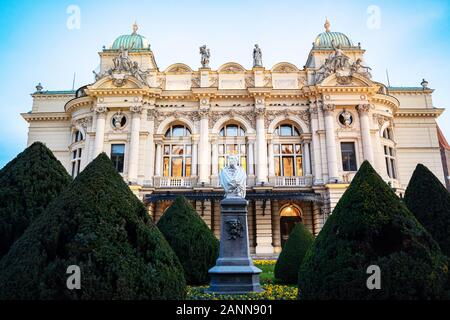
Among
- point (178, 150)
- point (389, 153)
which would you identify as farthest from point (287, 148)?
point (178, 150)

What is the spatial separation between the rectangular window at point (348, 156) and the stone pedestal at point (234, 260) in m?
21.2

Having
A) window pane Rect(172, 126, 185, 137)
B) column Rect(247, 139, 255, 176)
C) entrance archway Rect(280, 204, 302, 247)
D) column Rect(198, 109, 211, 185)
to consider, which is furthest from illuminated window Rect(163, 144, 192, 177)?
entrance archway Rect(280, 204, 302, 247)

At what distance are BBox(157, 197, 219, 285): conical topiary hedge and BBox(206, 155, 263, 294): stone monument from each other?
2746 millimetres

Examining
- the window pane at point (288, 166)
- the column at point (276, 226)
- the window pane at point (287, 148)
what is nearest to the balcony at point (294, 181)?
the window pane at point (288, 166)

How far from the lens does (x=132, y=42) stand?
35.1 metres

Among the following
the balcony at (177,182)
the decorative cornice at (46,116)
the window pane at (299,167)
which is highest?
the decorative cornice at (46,116)

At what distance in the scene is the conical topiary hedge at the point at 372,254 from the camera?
5.91m

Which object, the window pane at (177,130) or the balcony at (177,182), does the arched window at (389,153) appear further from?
the window pane at (177,130)

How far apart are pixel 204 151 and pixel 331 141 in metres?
11.2

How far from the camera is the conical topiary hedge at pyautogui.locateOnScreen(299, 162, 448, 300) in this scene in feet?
19.4

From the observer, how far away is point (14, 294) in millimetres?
5152

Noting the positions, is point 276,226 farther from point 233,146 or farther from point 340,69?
point 340,69

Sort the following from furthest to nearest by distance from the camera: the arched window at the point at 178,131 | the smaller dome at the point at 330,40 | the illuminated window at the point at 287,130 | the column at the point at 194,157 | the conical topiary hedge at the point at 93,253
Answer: the smaller dome at the point at 330,40
the arched window at the point at 178,131
the illuminated window at the point at 287,130
the column at the point at 194,157
the conical topiary hedge at the point at 93,253
